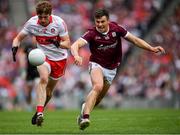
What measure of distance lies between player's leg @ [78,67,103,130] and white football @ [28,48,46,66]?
36.9 inches

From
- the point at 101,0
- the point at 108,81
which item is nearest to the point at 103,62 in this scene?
the point at 108,81

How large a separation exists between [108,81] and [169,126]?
1431mm

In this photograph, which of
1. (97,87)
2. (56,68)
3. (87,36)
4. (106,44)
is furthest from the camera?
(56,68)

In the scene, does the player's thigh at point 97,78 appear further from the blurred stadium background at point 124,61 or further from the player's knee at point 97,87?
the blurred stadium background at point 124,61

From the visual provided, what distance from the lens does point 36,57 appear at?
11.7m

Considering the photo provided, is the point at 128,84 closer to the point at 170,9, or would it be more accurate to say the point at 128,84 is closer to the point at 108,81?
the point at 170,9

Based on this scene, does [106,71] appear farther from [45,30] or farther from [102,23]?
[45,30]

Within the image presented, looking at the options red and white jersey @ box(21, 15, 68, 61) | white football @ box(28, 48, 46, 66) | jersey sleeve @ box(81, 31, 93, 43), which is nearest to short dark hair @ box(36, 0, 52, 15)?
red and white jersey @ box(21, 15, 68, 61)

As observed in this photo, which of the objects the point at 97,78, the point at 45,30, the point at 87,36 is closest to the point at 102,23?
the point at 87,36

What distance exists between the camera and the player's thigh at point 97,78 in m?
11.4

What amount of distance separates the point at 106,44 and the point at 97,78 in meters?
0.74

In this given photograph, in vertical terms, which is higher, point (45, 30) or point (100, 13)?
point (100, 13)

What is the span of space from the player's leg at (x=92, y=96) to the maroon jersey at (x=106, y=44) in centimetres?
27

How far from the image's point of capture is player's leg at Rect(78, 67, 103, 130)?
10.8m
